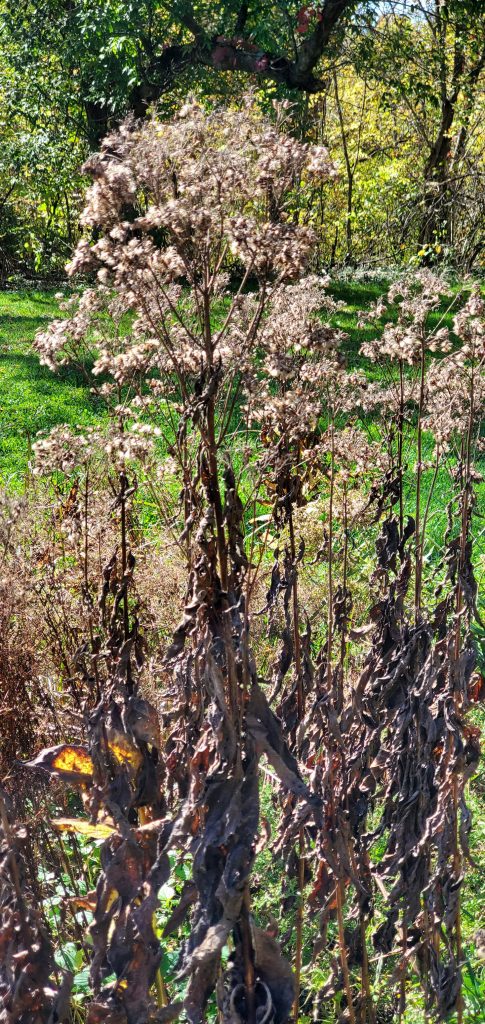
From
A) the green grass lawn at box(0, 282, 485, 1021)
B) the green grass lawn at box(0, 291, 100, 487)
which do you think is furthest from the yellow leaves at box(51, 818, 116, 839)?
the green grass lawn at box(0, 291, 100, 487)

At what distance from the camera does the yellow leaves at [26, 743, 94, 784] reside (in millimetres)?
1696

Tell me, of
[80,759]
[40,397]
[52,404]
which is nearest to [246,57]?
[40,397]

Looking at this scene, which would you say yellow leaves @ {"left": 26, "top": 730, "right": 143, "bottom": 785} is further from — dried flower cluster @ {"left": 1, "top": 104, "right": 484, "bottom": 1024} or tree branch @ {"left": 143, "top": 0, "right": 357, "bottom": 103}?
tree branch @ {"left": 143, "top": 0, "right": 357, "bottom": 103}

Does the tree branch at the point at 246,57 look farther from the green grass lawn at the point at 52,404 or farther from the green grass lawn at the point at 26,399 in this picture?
the green grass lawn at the point at 26,399

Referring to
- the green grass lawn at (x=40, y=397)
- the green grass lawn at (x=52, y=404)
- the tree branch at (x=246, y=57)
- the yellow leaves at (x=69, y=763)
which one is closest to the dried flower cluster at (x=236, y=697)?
the yellow leaves at (x=69, y=763)

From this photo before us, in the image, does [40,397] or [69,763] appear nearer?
[69,763]

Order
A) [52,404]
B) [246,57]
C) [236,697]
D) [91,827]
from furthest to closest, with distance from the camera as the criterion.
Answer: [246,57] → [52,404] → [91,827] → [236,697]

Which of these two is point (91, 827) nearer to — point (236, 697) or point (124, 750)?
point (124, 750)

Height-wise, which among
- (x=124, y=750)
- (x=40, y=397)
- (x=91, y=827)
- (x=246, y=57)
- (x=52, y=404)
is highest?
(x=246, y=57)

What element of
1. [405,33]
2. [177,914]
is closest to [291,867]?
[177,914]

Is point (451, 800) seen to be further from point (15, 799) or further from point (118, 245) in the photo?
point (118, 245)

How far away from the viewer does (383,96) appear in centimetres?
1441

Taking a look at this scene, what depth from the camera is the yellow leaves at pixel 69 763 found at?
1696 mm

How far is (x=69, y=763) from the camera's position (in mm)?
1723
